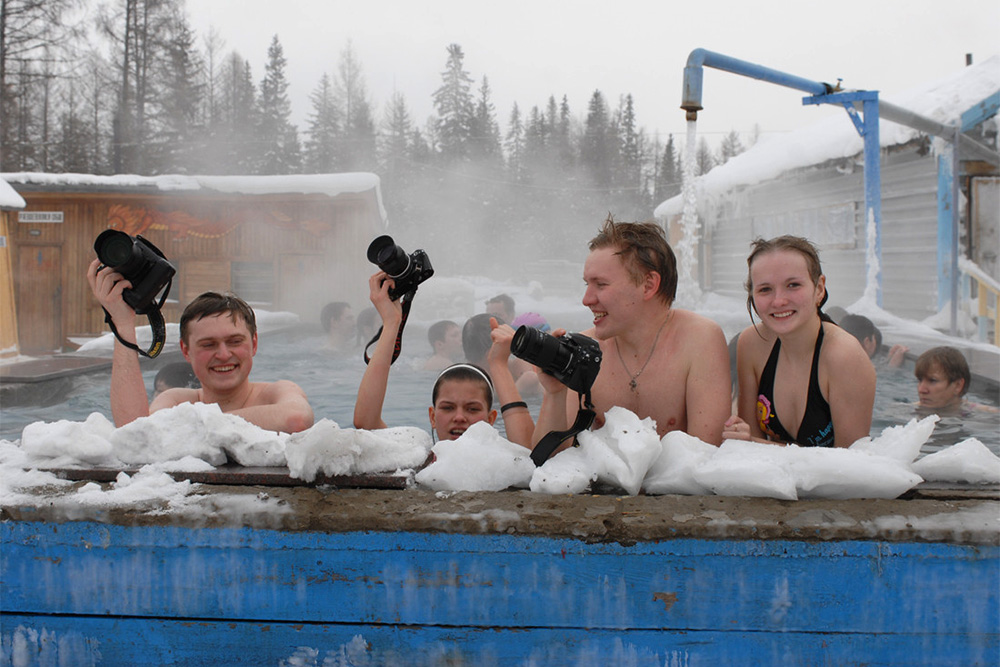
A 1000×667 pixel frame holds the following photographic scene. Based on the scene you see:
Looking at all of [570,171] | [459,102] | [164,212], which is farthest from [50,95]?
[570,171]

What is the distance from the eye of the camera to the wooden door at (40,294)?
12539 millimetres

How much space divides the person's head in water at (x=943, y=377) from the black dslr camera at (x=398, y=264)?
412 centimetres

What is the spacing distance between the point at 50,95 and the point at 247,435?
2796 centimetres

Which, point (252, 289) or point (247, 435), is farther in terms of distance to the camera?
point (252, 289)

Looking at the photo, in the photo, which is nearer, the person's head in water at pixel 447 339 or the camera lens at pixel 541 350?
the camera lens at pixel 541 350

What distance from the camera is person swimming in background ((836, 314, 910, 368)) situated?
605 centimetres

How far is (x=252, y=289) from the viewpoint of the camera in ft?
43.8

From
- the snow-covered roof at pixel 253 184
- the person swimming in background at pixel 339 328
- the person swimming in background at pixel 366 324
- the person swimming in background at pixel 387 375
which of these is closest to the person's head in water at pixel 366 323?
the person swimming in background at pixel 366 324

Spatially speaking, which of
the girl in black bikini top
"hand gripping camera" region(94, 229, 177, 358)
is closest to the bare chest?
the girl in black bikini top

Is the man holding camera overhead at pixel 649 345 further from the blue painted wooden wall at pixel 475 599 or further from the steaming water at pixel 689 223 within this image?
the steaming water at pixel 689 223

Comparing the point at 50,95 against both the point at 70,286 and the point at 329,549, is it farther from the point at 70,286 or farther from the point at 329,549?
the point at 329,549

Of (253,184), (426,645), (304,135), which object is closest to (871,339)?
(426,645)

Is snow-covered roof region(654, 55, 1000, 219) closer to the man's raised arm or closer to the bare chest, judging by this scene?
the bare chest

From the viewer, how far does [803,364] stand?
2.06m
